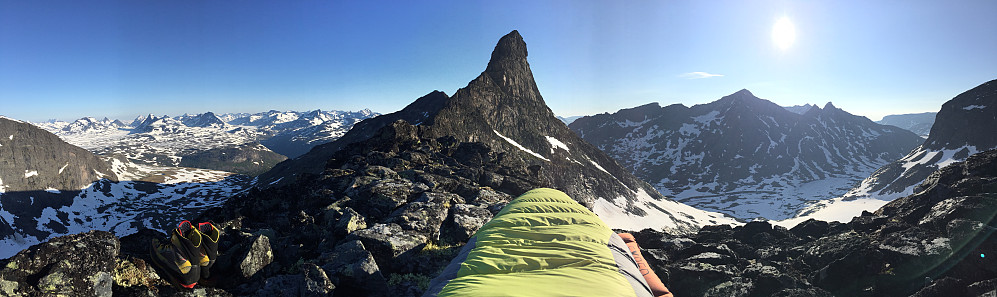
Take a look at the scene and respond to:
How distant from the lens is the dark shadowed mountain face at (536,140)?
9888cm

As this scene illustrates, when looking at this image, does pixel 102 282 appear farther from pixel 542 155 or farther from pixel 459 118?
pixel 542 155

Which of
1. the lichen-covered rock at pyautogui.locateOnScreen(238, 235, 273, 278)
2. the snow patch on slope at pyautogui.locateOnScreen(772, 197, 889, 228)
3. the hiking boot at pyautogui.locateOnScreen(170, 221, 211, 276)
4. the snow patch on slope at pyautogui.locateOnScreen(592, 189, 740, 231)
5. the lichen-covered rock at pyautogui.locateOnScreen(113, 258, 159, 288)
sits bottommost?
the snow patch on slope at pyautogui.locateOnScreen(772, 197, 889, 228)

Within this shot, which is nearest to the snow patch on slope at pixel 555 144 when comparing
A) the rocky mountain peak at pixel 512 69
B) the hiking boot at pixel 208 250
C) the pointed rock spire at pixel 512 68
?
the rocky mountain peak at pixel 512 69

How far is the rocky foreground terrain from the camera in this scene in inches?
397

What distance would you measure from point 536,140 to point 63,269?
124 m

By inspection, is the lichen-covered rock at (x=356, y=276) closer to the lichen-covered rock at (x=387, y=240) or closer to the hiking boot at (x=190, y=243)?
the lichen-covered rock at (x=387, y=240)

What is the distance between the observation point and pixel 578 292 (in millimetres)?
8000

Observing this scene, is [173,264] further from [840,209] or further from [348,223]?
[840,209]

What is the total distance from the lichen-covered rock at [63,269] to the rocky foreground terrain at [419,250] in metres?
0.03

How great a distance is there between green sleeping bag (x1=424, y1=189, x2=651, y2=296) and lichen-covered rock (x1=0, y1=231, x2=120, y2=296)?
8490 mm

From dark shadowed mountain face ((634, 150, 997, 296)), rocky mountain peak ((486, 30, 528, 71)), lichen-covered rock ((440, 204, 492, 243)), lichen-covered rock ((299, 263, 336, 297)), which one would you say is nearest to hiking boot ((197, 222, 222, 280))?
lichen-covered rock ((299, 263, 336, 297))

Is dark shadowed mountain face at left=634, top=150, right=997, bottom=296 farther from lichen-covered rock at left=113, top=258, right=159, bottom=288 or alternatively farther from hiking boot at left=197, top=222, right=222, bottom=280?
lichen-covered rock at left=113, top=258, right=159, bottom=288

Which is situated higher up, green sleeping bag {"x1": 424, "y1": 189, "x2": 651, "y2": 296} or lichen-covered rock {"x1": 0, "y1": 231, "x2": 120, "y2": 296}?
lichen-covered rock {"x1": 0, "y1": 231, "x2": 120, "y2": 296}

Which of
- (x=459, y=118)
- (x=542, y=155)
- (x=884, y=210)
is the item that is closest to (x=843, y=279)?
(x=884, y=210)
